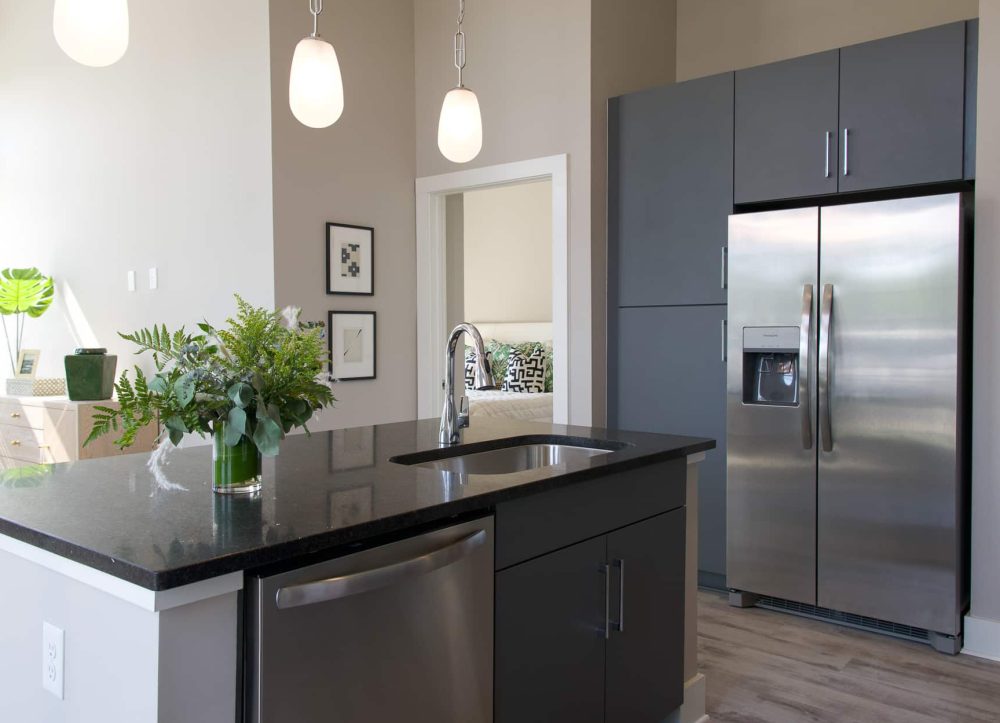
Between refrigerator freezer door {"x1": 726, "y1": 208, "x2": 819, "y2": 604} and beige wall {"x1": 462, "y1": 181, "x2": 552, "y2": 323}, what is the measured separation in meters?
4.04

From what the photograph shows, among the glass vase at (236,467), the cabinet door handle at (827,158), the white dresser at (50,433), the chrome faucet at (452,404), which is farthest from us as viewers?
the white dresser at (50,433)

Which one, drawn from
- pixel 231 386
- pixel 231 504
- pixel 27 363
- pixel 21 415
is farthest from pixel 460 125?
pixel 27 363

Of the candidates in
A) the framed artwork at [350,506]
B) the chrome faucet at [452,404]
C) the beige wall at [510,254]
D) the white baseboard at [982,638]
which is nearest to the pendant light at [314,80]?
the chrome faucet at [452,404]

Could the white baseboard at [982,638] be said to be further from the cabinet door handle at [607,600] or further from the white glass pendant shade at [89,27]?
the white glass pendant shade at [89,27]

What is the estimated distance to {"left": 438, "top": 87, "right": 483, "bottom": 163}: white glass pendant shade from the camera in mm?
2338

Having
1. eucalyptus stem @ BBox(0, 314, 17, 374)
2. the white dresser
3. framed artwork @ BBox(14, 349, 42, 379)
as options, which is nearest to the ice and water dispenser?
the white dresser

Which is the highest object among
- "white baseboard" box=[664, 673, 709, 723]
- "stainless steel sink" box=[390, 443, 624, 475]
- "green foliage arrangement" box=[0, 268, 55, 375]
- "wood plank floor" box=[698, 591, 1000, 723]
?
"green foliage arrangement" box=[0, 268, 55, 375]

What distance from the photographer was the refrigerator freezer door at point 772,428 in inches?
129

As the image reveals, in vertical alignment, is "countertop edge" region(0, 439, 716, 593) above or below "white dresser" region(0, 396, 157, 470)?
above

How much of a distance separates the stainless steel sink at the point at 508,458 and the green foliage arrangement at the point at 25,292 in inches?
167

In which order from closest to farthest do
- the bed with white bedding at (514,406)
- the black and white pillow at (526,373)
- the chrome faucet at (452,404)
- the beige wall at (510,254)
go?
the chrome faucet at (452,404) < the bed with white bedding at (514,406) < the black and white pillow at (526,373) < the beige wall at (510,254)

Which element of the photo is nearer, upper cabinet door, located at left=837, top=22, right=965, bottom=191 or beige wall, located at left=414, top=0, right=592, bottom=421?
upper cabinet door, located at left=837, top=22, right=965, bottom=191

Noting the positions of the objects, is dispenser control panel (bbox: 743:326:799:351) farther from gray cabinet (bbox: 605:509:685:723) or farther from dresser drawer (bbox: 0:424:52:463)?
dresser drawer (bbox: 0:424:52:463)

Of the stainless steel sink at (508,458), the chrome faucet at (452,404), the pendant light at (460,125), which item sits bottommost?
the stainless steel sink at (508,458)
